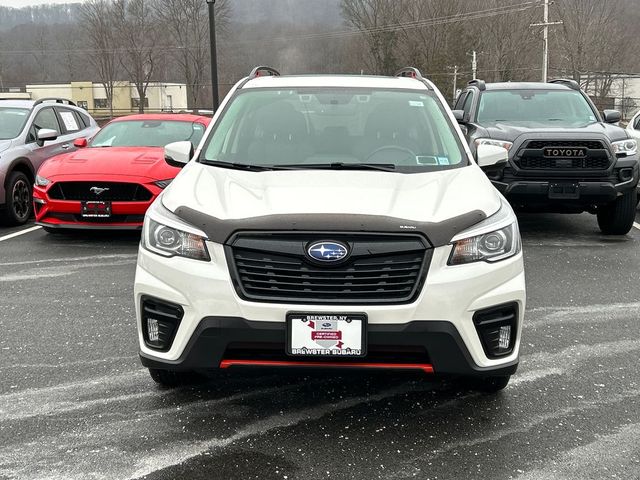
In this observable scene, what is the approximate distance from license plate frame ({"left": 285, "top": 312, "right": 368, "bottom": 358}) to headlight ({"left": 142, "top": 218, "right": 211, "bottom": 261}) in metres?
0.52

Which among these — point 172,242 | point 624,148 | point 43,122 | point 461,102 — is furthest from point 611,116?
point 43,122

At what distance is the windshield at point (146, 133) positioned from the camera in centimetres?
865

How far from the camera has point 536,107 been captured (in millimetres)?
8984

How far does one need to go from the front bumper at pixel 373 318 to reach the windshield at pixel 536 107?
617 cm

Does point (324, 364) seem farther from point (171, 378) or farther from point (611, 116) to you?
point (611, 116)

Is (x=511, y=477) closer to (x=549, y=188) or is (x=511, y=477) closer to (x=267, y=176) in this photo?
(x=267, y=176)

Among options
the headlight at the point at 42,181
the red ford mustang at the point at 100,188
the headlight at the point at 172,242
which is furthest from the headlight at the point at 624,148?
the headlight at the point at 42,181

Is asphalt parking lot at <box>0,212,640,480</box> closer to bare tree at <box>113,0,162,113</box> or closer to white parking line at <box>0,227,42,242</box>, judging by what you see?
white parking line at <box>0,227,42,242</box>

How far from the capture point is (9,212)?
8.54 metres

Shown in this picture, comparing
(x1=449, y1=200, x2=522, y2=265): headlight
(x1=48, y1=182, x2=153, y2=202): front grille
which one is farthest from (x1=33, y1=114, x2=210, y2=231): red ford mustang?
(x1=449, y1=200, x2=522, y2=265): headlight

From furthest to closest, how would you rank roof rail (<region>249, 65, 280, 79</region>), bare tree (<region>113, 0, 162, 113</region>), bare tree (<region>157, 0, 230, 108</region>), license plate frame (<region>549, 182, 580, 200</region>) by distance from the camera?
bare tree (<region>157, 0, 230, 108</region>) < bare tree (<region>113, 0, 162, 113</region>) < license plate frame (<region>549, 182, 580, 200</region>) < roof rail (<region>249, 65, 280, 79</region>)

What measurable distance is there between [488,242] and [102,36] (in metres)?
79.8

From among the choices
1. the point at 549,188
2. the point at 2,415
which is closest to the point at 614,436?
the point at 2,415

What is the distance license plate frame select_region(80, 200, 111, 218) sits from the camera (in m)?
7.25
